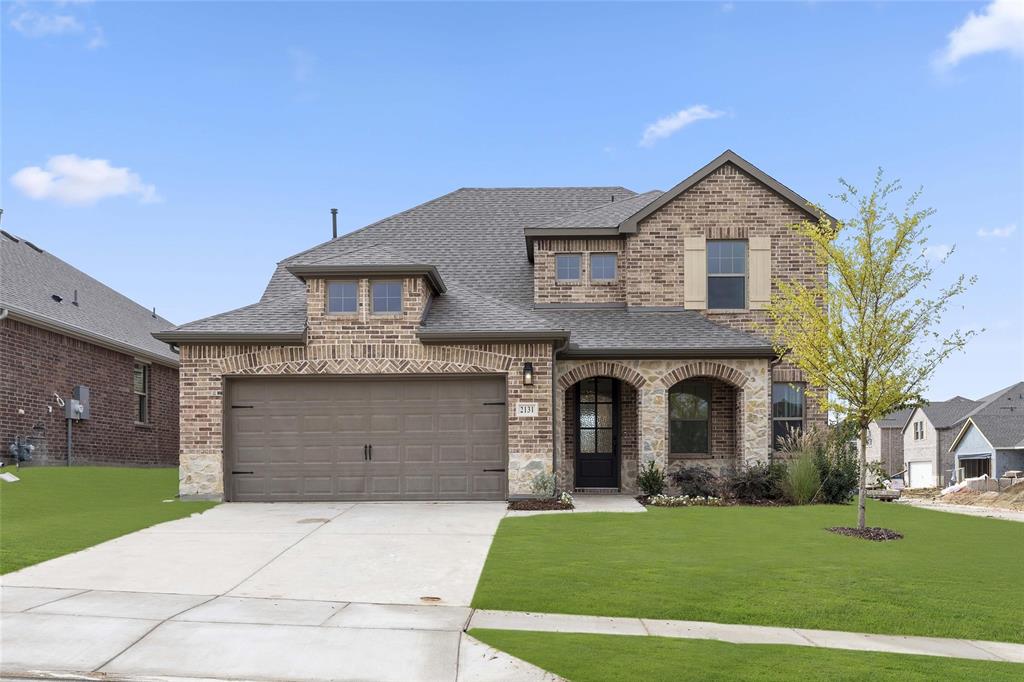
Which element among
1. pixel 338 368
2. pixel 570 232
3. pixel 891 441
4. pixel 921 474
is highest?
pixel 570 232

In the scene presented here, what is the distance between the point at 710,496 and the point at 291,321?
9259 mm

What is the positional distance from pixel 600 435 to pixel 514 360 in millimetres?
3848

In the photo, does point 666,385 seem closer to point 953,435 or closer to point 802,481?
point 802,481

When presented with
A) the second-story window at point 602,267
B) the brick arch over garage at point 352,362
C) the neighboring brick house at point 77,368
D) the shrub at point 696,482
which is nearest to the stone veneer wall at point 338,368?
the brick arch over garage at point 352,362

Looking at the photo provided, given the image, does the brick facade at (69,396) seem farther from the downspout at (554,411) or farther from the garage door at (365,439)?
the downspout at (554,411)

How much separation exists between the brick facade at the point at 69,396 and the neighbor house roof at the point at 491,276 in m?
5.77

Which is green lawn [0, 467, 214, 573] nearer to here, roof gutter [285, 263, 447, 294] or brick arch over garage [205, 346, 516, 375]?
brick arch over garage [205, 346, 516, 375]

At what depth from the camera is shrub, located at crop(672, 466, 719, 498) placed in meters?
17.0

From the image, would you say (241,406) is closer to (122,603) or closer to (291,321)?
(291,321)

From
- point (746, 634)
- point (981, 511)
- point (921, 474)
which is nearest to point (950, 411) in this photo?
point (921, 474)

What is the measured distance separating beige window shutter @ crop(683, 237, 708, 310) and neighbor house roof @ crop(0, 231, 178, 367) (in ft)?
45.4

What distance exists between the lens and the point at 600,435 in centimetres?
1889

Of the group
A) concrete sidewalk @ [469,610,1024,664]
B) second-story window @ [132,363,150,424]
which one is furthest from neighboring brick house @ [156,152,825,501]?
concrete sidewalk @ [469,610,1024,664]

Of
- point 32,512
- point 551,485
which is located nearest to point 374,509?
point 551,485
